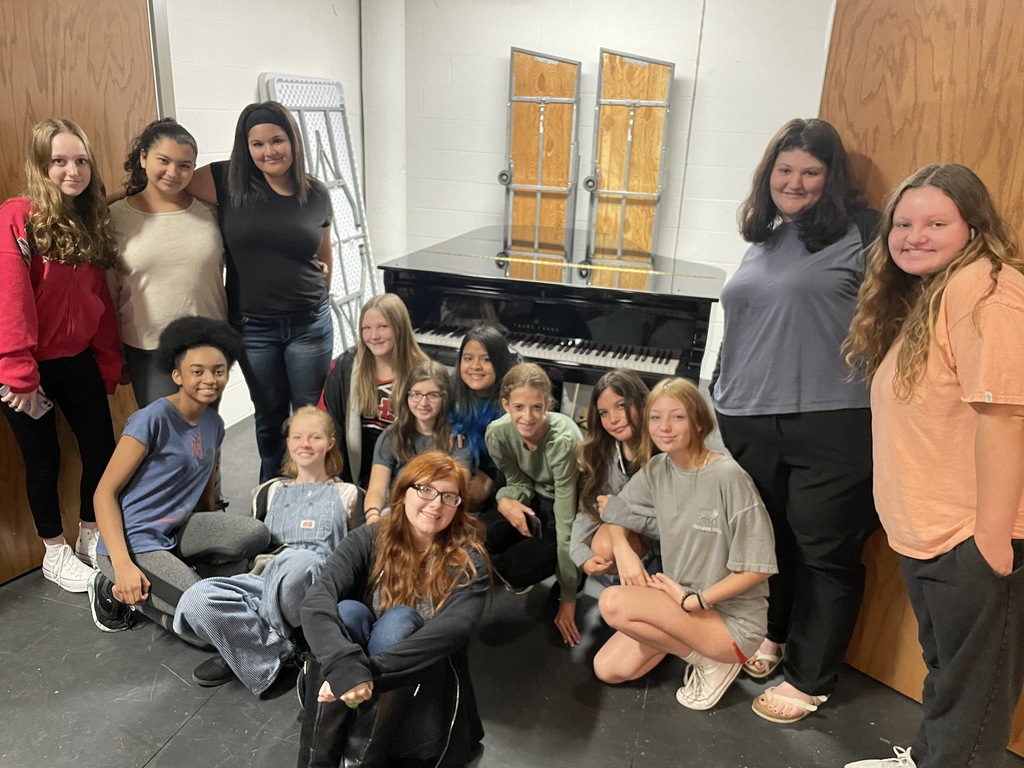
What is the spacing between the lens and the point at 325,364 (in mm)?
2957

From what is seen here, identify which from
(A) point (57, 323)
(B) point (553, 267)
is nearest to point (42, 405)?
(A) point (57, 323)

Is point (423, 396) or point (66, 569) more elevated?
point (423, 396)

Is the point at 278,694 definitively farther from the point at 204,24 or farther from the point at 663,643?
→ the point at 204,24

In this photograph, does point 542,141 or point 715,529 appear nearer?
point 715,529

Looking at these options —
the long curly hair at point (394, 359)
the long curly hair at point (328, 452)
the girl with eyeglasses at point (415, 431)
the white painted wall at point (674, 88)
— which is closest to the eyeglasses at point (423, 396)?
the girl with eyeglasses at point (415, 431)

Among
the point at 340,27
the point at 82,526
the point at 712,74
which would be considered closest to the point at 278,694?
the point at 82,526

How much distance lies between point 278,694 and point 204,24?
→ 112 inches

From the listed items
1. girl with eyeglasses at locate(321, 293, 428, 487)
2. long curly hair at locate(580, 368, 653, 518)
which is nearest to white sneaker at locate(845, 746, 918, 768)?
long curly hair at locate(580, 368, 653, 518)

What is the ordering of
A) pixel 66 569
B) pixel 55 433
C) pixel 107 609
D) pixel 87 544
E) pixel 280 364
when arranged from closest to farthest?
pixel 107 609, pixel 55 433, pixel 66 569, pixel 87 544, pixel 280 364

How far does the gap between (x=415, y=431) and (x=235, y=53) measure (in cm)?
221

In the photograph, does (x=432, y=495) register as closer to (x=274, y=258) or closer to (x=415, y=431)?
(x=415, y=431)

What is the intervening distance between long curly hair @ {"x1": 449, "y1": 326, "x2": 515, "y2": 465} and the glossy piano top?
30.2 inches

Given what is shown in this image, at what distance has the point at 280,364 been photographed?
288cm

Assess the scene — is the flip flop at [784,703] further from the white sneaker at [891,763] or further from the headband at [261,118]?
the headband at [261,118]
